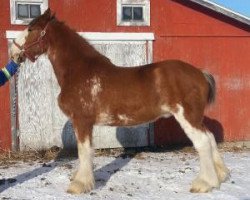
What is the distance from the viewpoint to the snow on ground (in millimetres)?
6941

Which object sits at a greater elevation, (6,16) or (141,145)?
(6,16)

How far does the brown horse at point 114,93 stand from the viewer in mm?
7059

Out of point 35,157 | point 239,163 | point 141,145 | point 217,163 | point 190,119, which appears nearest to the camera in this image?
point 190,119

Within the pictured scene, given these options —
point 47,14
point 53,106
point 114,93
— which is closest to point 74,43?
point 47,14

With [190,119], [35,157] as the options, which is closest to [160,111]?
[190,119]

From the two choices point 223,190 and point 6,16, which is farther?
point 6,16

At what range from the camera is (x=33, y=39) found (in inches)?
287

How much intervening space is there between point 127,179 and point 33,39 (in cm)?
263

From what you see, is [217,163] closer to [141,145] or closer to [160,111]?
[160,111]

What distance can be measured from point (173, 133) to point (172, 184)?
404 centimetres

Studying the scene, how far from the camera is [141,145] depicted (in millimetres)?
11297

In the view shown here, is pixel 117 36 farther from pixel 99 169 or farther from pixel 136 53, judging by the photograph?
pixel 99 169

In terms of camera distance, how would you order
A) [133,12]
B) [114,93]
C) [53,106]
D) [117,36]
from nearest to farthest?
[114,93] < [53,106] < [117,36] < [133,12]

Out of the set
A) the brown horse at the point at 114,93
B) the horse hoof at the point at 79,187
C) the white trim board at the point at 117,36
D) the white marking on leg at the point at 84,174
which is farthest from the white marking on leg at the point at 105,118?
the white trim board at the point at 117,36
